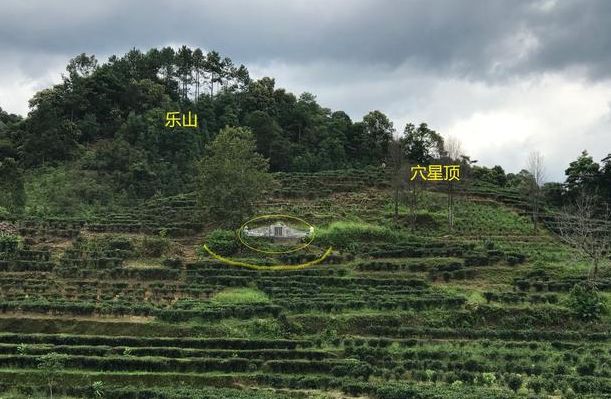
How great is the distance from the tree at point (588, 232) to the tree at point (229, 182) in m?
21.5

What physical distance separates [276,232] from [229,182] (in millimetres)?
5111

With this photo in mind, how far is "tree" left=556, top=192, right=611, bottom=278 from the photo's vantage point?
41.3m

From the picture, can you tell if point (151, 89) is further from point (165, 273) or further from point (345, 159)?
point (165, 273)

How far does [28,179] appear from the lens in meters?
61.8

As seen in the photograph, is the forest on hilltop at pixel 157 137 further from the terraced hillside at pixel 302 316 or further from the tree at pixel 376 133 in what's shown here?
the terraced hillside at pixel 302 316

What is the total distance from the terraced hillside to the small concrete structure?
192 centimetres

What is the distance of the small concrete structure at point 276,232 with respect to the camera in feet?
157

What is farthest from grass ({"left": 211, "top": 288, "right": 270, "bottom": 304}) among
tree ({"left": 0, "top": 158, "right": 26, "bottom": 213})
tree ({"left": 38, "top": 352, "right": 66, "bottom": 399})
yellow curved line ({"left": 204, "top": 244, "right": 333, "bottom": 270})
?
tree ({"left": 0, "top": 158, "right": 26, "bottom": 213})

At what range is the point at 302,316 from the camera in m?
34.6

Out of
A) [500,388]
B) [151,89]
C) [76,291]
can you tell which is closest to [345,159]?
[151,89]

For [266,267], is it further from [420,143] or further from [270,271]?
[420,143]

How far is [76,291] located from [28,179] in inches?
1085

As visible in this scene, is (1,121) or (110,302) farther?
(1,121)

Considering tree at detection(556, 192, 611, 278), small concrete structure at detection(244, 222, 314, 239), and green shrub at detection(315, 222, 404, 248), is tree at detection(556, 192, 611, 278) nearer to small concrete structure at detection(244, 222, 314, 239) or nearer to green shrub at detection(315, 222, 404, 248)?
green shrub at detection(315, 222, 404, 248)
